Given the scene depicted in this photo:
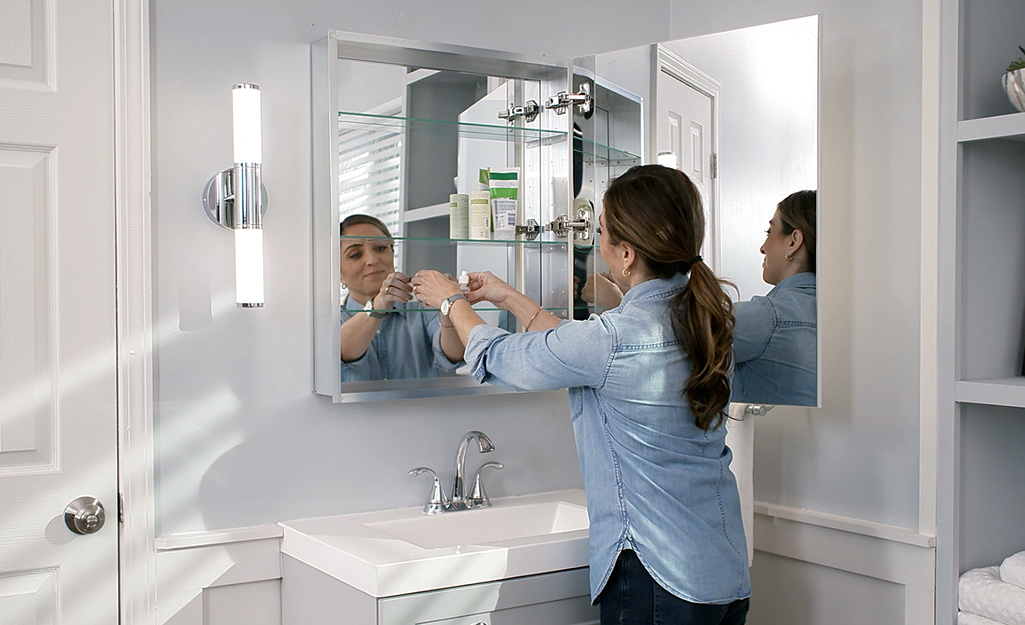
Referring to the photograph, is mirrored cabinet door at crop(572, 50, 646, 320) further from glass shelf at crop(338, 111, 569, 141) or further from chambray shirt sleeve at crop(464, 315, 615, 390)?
chambray shirt sleeve at crop(464, 315, 615, 390)

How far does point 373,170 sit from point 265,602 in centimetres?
93

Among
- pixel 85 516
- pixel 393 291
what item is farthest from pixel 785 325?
pixel 85 516

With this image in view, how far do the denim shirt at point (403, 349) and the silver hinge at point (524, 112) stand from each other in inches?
19.8

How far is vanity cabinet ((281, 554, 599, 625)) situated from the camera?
1.61 metres

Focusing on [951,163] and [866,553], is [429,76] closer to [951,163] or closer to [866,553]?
[951,163]

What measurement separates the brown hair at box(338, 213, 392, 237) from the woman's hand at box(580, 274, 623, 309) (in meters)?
0.51

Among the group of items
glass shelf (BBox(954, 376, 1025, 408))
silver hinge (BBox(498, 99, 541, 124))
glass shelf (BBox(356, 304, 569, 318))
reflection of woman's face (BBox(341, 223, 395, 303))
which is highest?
silver hinge (BBox(498, 99, 541, 124))

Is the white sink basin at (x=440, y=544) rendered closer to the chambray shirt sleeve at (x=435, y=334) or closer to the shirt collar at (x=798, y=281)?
the chambray shirt sleeve at (x=435, y=334)

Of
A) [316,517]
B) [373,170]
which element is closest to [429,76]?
[373,170]

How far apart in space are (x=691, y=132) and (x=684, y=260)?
0.57 meters

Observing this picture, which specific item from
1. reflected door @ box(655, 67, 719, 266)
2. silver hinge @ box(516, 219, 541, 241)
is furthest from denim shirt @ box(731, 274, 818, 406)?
silver hinge @ box(516, 219, 541, 241)

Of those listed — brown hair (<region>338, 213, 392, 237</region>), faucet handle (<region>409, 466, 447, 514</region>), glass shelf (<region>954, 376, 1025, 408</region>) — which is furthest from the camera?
faucet handle (<region>409, 466, 447, 514</region>)

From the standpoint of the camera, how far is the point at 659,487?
1562mm

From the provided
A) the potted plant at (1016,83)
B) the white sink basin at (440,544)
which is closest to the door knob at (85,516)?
the white sink basin at (440,544)
